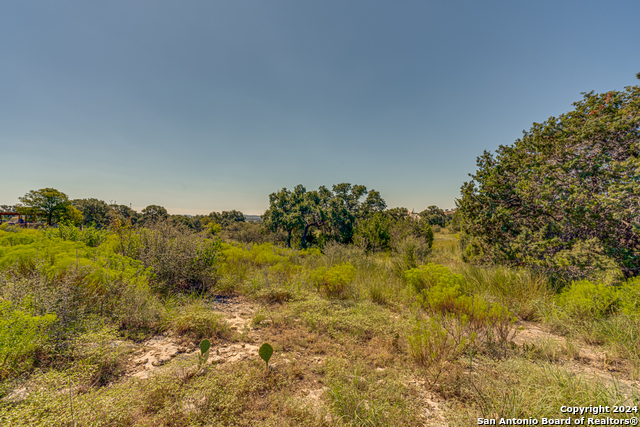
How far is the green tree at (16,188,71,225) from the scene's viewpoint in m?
23.2

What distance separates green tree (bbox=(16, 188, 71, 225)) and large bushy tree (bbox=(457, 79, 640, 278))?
124 ft

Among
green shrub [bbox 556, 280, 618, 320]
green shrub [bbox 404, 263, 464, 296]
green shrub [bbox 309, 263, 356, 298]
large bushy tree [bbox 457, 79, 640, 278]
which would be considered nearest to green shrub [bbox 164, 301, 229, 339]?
green shrub [bbox 309, 263, 356, 298]

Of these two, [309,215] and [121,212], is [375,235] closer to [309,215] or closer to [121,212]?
[309,215]

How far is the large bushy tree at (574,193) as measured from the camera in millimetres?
4043

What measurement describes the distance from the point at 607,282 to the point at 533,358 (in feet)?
9.02

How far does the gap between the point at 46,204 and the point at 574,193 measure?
40.4m

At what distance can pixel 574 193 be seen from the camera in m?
4.40

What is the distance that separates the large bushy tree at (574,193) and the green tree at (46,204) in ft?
124

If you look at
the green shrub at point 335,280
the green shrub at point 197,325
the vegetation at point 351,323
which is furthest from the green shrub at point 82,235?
the green shrub at point 335,280

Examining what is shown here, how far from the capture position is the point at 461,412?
1.77 meters

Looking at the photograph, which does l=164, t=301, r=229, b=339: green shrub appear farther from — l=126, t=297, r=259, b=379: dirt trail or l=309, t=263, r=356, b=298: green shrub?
l=309, t=263, r=356, b=298: green shrub

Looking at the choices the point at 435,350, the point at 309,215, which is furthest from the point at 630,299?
the point at 309,215

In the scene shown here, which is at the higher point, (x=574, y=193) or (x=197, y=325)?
(x=574, y=193)

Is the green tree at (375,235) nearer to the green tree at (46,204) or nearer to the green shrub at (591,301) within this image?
the green shrub at (591,301)
